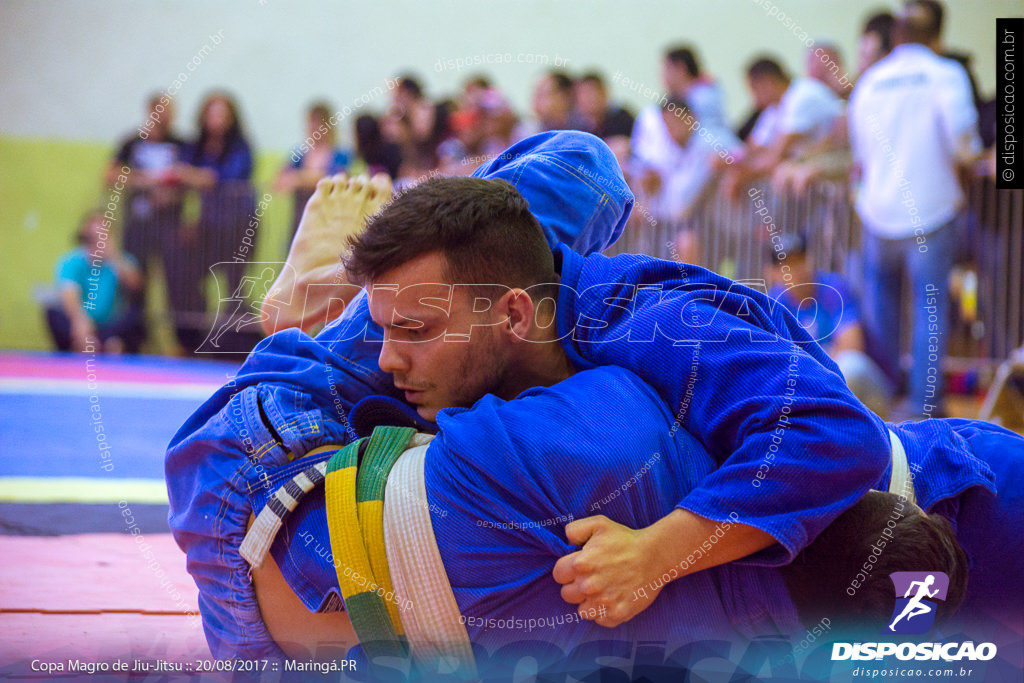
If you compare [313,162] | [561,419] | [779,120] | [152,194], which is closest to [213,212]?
[152,194]

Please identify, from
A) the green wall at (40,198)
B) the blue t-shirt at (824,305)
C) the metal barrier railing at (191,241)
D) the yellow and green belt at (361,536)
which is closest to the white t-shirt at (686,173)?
the blue t-shirt at (824,305)

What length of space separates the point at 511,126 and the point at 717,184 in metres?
1.49

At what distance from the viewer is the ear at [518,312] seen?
62.1 inches

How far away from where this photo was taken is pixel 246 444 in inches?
58.9

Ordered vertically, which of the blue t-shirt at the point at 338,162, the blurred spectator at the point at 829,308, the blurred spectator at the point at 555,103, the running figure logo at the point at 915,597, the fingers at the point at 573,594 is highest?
the blurred spectator at the point at 555,103

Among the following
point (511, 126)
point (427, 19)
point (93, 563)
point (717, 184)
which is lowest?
point (93, 563)

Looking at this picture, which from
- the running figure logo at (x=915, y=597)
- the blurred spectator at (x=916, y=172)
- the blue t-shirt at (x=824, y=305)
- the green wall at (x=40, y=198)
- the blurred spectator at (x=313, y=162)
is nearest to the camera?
the running figure logo at (x=915, y=597)

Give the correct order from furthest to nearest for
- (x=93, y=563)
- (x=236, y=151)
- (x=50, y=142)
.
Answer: (x=50, y=142) < (x=236, y=151) < (x=93, y=563)

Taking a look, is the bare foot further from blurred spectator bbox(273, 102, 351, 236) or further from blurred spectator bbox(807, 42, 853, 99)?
blurred spectator bbox(273, 102, 351, 236)

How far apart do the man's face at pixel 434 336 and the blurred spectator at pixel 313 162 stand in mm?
5317

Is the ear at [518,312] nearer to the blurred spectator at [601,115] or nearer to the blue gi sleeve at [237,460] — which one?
the blue gi sleeve at [237,460]

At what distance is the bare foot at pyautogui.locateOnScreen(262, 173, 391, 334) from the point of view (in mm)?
1875

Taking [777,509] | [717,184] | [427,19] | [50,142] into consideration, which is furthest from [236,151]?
[777,509]

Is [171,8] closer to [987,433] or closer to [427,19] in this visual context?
[427,19]
